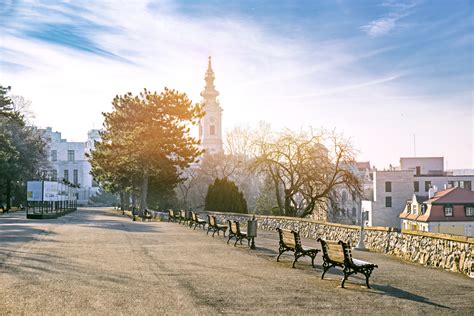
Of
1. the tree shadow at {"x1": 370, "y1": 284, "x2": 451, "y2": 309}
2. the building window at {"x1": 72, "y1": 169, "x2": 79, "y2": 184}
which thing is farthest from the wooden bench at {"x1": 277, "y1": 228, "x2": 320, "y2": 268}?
the building window at {"x1": 72, "y1": 169, "x2": 79, "y2": 184}

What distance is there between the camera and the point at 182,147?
5116cm

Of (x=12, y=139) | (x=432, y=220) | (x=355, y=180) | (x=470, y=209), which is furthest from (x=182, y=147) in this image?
(x=470, y=209)

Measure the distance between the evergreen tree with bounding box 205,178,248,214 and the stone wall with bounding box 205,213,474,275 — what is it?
20448 mm

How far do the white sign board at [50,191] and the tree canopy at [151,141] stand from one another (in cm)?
724

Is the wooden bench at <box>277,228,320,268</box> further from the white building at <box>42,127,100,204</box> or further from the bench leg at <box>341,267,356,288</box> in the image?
the white building at <box>42,127,100,204</box>

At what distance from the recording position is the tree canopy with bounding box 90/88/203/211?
49.9m

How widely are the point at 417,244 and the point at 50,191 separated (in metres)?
33.3

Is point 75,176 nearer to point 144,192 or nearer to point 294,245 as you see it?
point 144,192

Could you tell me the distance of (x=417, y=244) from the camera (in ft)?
55.9

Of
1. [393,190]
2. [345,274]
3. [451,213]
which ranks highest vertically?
[393,190]

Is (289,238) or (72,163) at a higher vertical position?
(72,163)

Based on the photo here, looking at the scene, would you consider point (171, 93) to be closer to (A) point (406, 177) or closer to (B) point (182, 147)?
(B) point (182, 147)

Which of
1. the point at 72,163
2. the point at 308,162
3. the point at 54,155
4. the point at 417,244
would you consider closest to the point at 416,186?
the point at 308,162

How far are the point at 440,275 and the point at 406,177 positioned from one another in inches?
2826
